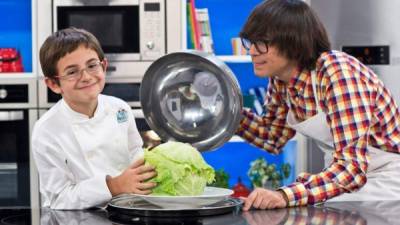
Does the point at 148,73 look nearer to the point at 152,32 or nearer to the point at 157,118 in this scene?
the point at 157,118

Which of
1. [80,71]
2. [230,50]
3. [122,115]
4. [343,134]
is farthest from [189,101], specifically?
[230,50]

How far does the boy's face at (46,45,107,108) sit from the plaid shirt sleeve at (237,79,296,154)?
61cm

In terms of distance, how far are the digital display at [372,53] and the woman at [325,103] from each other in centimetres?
145

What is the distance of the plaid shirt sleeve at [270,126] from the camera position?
2.41m

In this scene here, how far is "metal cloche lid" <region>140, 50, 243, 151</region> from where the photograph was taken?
2041mm

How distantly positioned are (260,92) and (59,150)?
252 centimetres

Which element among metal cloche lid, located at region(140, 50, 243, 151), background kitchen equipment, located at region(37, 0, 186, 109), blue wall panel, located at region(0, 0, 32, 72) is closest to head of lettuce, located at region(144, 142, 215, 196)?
metal cloche lid, located at region(140, 50, 243, 151)

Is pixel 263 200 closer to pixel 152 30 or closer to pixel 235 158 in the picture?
pixel 152 30

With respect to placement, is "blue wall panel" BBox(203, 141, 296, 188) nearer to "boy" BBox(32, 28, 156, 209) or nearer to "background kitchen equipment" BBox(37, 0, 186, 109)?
"background kitchen equipment" BBox(37, 0, 186, 109)

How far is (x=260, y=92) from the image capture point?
4.28m

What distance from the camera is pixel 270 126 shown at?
2.43 meters

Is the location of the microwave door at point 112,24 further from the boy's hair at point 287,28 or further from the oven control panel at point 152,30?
the boy's hair at point 287,28

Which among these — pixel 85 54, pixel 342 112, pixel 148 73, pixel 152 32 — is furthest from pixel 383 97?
pixel 152 32

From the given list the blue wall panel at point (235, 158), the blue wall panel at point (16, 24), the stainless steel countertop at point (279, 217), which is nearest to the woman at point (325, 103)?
the stainless steel countertop at point (279, 217)
